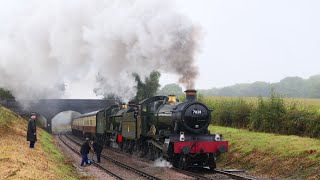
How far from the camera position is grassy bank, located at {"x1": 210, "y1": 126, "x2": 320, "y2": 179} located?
47.7ft

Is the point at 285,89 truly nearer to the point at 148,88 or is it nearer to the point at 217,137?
the point at 148,88

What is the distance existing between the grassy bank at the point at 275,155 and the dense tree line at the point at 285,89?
219 ft

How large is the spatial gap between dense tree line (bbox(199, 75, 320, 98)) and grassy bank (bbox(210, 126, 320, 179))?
219 ft

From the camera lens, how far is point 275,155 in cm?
1677

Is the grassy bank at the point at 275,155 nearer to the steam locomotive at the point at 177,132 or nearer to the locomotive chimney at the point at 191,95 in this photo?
the steam locomotive at the point at 177,132

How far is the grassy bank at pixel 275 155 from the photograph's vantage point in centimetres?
1455

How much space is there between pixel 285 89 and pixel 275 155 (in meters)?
84.0

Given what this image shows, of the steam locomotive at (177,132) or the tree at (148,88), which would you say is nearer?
the steam locomotive at (177,132)

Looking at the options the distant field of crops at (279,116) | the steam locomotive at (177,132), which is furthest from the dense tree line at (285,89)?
the steam locomotive at (177,132)

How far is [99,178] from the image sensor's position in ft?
52.2

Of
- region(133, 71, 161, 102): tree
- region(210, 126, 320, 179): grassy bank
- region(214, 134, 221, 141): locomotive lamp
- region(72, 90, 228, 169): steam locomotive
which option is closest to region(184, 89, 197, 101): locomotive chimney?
region(72, 90, 228, 169): steam locomotive

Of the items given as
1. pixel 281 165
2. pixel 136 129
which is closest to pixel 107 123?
pixel 136 129

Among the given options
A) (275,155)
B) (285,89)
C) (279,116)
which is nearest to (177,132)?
(275,155)

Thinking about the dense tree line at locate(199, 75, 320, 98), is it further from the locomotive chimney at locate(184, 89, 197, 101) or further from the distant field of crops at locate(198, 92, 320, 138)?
Result: the locomotive chimney at locate(184, 89, 197, 101)
